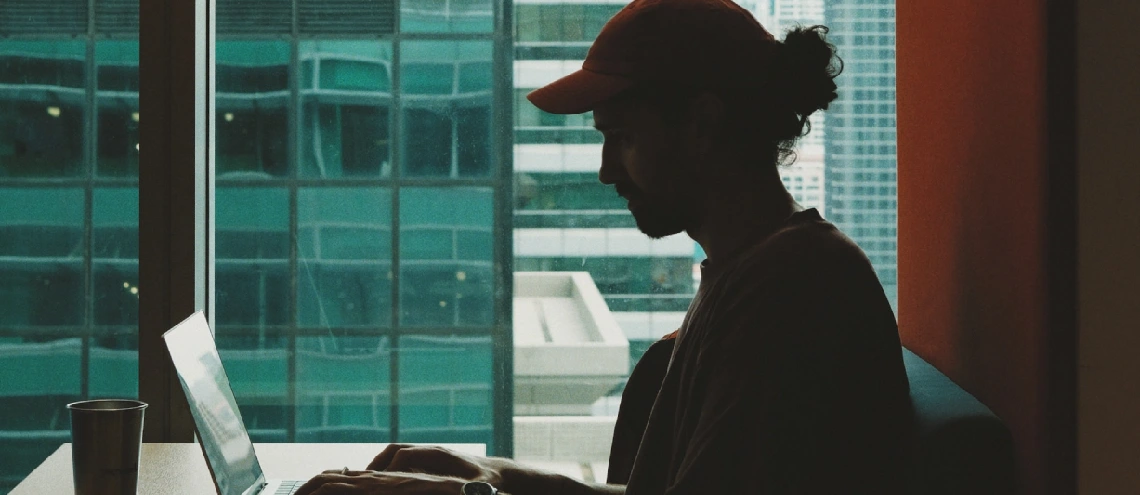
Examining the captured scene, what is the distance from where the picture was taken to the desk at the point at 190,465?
5.24 ft

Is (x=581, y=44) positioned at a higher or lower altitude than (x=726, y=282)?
higher

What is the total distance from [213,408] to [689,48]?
0.85 metres

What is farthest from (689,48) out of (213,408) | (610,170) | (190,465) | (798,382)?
(190,465)

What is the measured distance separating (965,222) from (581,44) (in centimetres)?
137

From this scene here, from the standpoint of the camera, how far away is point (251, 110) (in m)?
2.45

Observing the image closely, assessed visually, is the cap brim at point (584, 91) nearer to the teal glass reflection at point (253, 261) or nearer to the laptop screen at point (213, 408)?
the laptop screen at point (213, 408)

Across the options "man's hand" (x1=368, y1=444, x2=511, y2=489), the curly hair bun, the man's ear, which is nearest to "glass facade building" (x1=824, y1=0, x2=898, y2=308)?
the curly hair bun

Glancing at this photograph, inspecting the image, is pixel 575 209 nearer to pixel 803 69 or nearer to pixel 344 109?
pixel 344 109

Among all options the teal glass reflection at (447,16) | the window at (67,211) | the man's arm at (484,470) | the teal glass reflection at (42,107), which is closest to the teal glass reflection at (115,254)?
the window at (67,211)

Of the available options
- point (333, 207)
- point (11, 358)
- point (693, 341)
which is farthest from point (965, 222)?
point (11, 358)

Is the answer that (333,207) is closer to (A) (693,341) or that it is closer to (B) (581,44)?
(B) (581,44)

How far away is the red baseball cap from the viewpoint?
1244 mm

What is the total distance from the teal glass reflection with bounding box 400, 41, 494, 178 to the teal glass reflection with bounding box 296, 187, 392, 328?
143mm

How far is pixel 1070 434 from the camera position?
1021mm
